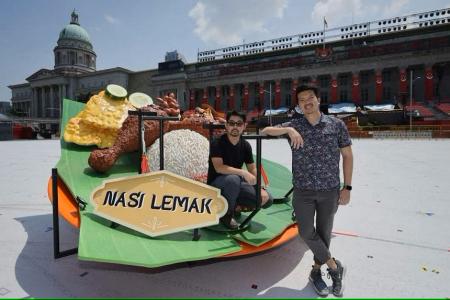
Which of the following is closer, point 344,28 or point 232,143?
point 232,143

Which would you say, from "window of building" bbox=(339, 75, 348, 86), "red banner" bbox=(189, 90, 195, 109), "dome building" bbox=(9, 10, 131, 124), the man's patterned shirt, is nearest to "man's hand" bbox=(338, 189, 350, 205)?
the man's patterned shirt

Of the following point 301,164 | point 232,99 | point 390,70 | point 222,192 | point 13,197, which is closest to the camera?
point 301,164

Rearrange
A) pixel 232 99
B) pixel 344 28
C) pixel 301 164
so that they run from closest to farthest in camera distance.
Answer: pixel 301 164 < pixel 344 28 < pixel 232 99

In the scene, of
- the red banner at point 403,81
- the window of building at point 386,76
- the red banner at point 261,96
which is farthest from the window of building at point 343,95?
the red banner at point 261,96

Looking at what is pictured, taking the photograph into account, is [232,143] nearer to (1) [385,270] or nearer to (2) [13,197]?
(1) [385,270]

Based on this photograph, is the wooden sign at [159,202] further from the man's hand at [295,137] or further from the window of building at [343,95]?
the window of building at [343,95]

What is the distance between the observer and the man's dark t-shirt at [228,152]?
3.12 metres

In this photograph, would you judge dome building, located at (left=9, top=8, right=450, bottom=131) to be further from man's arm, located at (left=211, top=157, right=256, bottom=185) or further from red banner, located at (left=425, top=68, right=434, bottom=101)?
man's arm, located at (left=211, top=157, right=256, bottom=185)

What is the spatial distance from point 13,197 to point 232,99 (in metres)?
49.6

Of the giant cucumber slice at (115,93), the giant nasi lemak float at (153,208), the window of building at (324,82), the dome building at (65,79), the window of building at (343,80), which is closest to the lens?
the giant nasi lemak float at (153,208)

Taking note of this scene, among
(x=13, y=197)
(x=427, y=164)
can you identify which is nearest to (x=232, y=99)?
(x=427, y=164)

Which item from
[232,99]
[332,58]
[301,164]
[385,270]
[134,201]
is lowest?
[385,270]

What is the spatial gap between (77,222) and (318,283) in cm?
255

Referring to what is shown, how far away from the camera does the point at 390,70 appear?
43406 mm
